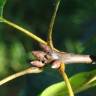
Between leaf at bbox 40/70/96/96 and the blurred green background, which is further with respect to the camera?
the blurred green background

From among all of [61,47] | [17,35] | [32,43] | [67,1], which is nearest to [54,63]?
[61,47]

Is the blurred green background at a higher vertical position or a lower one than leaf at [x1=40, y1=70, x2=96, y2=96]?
higher

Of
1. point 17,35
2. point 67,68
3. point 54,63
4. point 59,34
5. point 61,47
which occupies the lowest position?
point 54,63

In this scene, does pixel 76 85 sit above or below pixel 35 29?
below

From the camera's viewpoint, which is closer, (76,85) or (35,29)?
(76,85)

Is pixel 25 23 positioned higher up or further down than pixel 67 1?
higher up

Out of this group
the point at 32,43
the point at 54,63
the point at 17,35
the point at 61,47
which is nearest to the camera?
the point at 54,63

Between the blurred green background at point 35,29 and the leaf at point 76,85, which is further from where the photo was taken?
the blurred green background at point 35,29

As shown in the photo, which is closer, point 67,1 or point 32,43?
point 67,1

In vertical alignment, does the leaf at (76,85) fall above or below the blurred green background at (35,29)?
below

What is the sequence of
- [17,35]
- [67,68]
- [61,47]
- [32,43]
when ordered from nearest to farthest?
1. [67,68]
2. [61,47]
3. [32,43]
4. [17,35]

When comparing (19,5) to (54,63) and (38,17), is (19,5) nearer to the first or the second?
(38,17)
